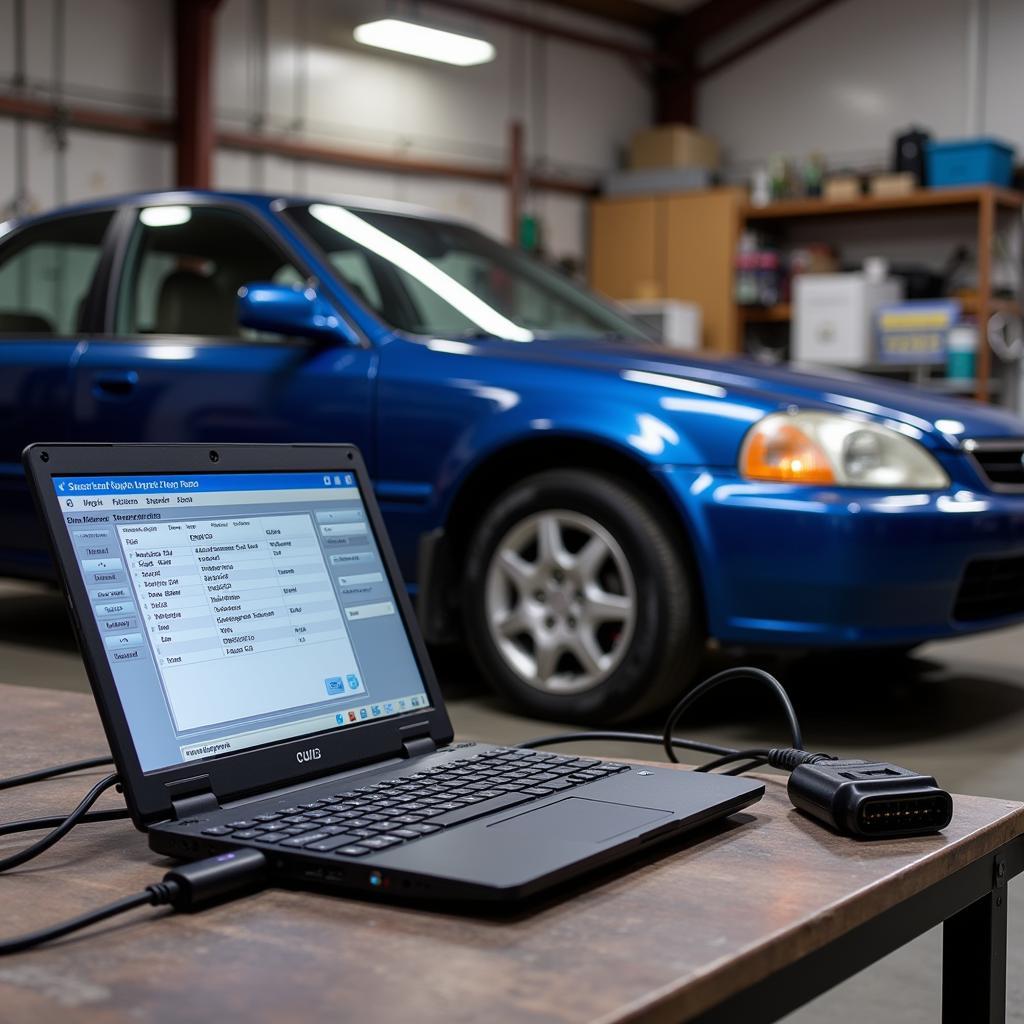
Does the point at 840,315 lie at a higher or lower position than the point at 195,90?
lower

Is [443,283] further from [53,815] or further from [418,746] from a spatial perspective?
[53,815]

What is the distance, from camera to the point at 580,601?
129 inches

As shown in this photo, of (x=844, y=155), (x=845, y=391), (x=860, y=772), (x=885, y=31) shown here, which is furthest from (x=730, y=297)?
(x=860, y=772)

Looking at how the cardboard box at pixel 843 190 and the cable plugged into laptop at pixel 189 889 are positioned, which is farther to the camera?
the cardboard box at pixel 843 190

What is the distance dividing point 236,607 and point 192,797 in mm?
150

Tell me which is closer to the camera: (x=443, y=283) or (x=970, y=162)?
(x=443, y=283)

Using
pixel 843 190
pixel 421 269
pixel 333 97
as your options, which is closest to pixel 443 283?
pixel 421 269

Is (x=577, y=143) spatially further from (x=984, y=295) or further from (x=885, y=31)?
(x=984, y=295)

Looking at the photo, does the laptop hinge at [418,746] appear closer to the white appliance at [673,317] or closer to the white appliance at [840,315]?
the white appliance at [840,315]

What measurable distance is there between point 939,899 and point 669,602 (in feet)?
7.11

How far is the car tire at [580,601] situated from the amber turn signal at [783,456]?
9.0 inches

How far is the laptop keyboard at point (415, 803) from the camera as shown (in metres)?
0.88

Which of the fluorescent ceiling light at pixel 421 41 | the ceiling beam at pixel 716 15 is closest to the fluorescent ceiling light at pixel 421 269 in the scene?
the fluorescent ceiling light at pixel 421 41

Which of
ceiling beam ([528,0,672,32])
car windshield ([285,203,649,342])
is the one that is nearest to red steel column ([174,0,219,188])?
ceiling beam ([528,0,672,32])
